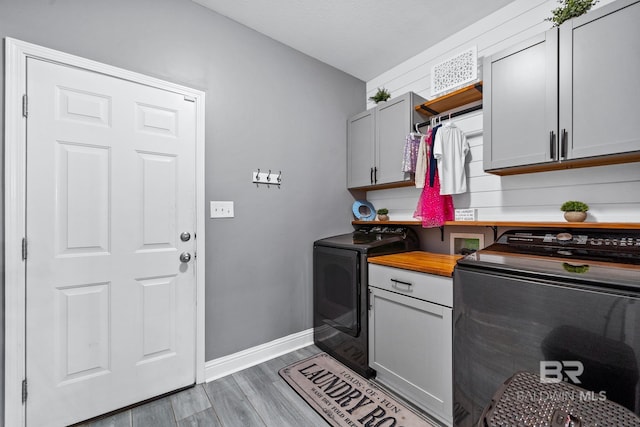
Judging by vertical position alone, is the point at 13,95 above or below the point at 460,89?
below

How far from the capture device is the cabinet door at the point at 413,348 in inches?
59.9

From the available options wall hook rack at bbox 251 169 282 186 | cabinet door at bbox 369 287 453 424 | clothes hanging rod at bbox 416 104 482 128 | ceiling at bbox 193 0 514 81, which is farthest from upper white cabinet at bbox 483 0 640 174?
wall hook rack at bbox 251 169 282 186

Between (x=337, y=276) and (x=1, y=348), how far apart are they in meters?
1.95

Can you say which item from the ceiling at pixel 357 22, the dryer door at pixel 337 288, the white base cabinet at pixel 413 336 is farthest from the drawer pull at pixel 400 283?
the ceiling at pixel 357 22

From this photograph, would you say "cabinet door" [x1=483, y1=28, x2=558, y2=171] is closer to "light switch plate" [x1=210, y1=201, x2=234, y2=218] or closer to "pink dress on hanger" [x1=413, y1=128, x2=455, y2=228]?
"pink dress on hanger" [x1=413, y1=128, x2=455, y2=228]

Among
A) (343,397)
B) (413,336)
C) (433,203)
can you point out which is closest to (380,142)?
(433,203)

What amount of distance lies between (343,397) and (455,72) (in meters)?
2.49

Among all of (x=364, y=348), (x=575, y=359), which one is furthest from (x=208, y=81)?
(x=575, y=359)

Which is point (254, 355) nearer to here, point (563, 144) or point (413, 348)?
point (413, 348)

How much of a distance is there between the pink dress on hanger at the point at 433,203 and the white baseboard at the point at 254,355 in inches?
57.4

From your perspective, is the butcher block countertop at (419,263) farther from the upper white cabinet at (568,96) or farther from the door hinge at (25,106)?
the door hinge at (25,106)

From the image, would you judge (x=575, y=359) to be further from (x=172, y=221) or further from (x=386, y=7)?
(x=386, y=7)

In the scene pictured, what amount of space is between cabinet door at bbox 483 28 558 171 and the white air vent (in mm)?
255

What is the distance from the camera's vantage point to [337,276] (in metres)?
2.22
